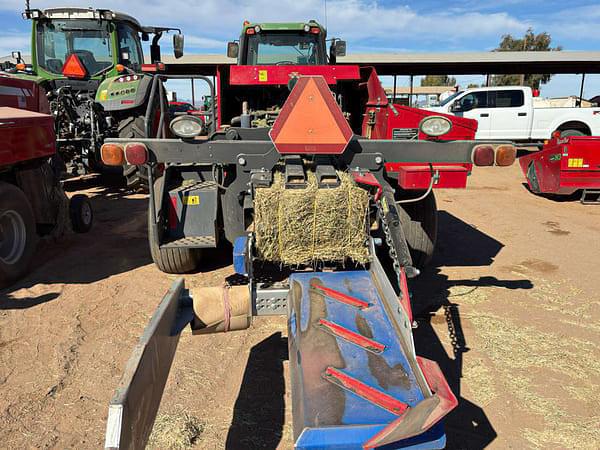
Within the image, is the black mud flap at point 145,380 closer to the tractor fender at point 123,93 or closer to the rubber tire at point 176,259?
the rubber tire at point 176,259

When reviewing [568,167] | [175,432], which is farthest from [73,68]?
[568,167]

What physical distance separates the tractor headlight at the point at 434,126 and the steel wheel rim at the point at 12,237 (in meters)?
3.62

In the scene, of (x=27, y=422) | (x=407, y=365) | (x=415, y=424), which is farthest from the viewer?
(x=27, y=422)

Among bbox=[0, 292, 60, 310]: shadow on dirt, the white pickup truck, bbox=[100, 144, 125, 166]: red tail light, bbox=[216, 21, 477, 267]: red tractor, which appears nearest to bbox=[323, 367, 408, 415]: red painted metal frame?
bbox=[216, 21, 477, 267]: red tractor

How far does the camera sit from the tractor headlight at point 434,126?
3119mm

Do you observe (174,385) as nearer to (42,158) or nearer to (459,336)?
(459,336)

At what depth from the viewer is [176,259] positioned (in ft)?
13.8

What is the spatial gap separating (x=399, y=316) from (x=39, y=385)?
2.14m

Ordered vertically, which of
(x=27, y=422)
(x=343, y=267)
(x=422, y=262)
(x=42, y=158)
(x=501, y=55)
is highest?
(x=501, y=55)

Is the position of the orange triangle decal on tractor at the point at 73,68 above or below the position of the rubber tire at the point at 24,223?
above

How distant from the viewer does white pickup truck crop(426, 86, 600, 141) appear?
1259 centimetres

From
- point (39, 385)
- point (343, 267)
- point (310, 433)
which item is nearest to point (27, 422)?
point (39, 385)

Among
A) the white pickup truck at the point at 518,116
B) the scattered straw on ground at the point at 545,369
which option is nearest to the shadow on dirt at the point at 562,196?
the white pickup truck at the point at 518,116

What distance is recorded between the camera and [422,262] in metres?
4.29
